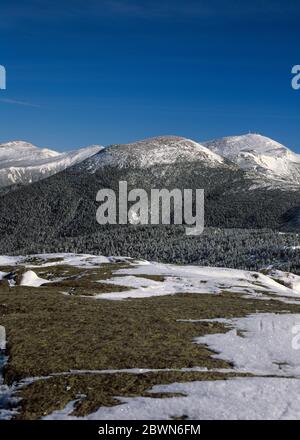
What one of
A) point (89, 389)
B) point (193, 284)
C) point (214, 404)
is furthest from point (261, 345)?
point (193, 284)

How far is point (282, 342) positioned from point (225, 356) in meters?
6.22

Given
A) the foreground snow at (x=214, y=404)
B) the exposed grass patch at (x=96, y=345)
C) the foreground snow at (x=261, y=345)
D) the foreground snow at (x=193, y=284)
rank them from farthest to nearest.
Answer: the foreground snow at (x=193, y=284) < the foreground snow at (x=261, y=345) < the exposed grass patch at (x=96, y=345) < the foreground snow at (x=214, y=404)

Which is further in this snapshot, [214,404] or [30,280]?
[30,280]

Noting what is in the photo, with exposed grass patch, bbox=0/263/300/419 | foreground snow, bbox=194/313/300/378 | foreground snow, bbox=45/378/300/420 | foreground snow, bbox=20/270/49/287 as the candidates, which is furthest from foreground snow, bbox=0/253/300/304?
foreground snow, bbox=45/378/300/420

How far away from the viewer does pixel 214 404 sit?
19.7 meters

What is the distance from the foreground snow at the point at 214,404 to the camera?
1884 centimetres

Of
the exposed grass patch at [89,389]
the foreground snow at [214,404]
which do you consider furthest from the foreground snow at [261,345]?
the foreground snow at [214,404]

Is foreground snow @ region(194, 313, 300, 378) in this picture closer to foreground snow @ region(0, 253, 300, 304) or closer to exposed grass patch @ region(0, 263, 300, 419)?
exposed grass patch @ region(0, 263, 300, 419)

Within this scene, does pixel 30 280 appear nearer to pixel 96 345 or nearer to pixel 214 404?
pixel 96 345

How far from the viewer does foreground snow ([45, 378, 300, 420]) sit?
61.8ft

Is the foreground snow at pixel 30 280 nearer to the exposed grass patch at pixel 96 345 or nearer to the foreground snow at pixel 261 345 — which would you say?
the exposed grass patch at pixel 96 345
